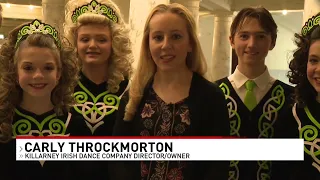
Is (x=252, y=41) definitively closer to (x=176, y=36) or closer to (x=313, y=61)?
(x=313, y=61)

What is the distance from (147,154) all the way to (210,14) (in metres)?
8.37

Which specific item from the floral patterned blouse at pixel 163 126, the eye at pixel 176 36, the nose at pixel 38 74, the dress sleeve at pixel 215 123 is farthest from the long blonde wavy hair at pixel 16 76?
the dress sleeve at pixel 215 123

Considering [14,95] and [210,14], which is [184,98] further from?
[210,14]

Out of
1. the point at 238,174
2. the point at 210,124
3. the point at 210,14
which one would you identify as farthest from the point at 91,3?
the point at 210,14

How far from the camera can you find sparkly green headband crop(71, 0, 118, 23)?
8.43 feet

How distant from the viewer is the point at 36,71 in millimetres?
2020

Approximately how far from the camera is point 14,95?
6.86ft

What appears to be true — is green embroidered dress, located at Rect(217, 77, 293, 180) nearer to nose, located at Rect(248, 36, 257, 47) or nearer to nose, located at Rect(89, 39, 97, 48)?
nose, located at Rect(248, 36, 257, 47)

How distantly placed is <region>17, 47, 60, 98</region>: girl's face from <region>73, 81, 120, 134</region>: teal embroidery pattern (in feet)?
1.30

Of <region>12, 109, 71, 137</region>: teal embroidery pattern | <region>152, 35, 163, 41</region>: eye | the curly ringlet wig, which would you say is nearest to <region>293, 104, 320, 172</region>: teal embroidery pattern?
the curly ringlet wig

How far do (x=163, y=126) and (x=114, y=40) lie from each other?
822mm

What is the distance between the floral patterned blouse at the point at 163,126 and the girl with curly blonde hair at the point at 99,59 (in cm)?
49

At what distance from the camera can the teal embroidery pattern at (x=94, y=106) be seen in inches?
94.8

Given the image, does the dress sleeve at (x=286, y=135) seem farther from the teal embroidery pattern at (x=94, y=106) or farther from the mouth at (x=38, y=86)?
the mouth at (x=38, y=86)
